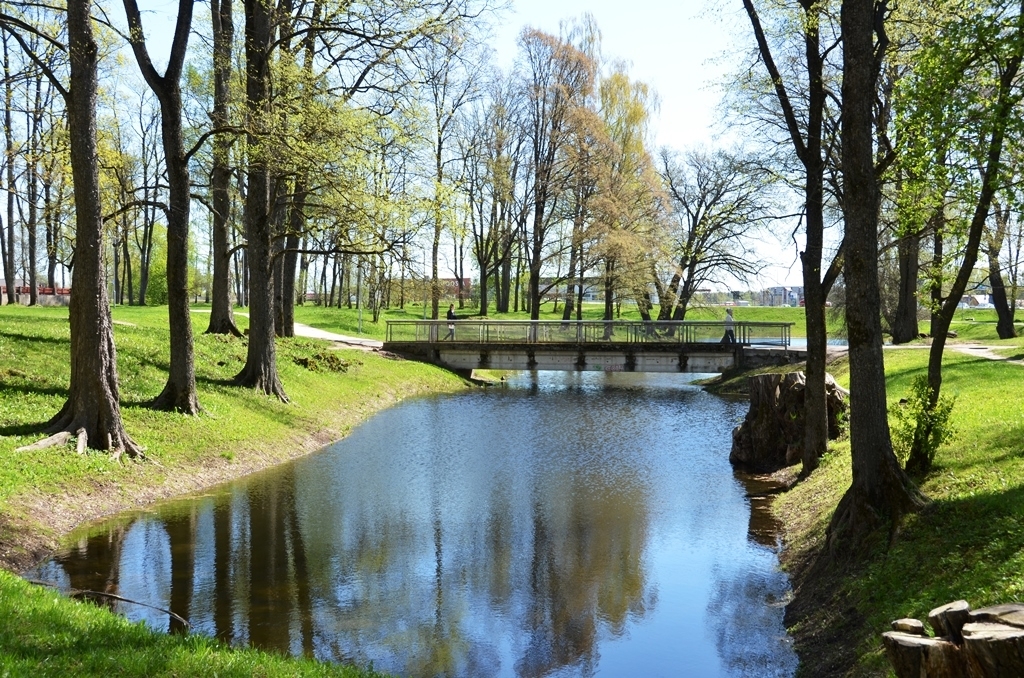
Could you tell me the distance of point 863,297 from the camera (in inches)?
356

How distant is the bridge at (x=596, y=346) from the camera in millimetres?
35875

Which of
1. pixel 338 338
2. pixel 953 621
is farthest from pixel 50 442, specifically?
pixel 338 338

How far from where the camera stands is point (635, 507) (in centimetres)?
1463

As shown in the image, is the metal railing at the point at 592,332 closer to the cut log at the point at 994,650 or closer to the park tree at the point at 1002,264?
the park tree at the point at 1002,264

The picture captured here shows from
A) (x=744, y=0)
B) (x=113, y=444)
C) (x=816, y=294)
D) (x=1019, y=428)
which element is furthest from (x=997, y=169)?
(x=113, y=444)

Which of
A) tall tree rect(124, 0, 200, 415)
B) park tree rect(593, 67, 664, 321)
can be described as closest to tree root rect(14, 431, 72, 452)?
A: tall tree rect(124, 0, 200, 415)

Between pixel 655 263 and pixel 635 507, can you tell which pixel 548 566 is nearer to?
pixel 635 507

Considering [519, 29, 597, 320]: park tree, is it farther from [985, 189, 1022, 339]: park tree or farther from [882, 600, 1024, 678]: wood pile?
[882, 600, 1024, 678]: wood pile

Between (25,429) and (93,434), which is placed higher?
(25,429)

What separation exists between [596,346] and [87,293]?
25352mm

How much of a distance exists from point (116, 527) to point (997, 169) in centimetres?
1172

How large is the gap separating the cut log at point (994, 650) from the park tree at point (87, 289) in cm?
1265

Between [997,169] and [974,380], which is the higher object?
[997,169]

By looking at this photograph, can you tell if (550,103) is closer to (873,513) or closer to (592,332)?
(592,332)
